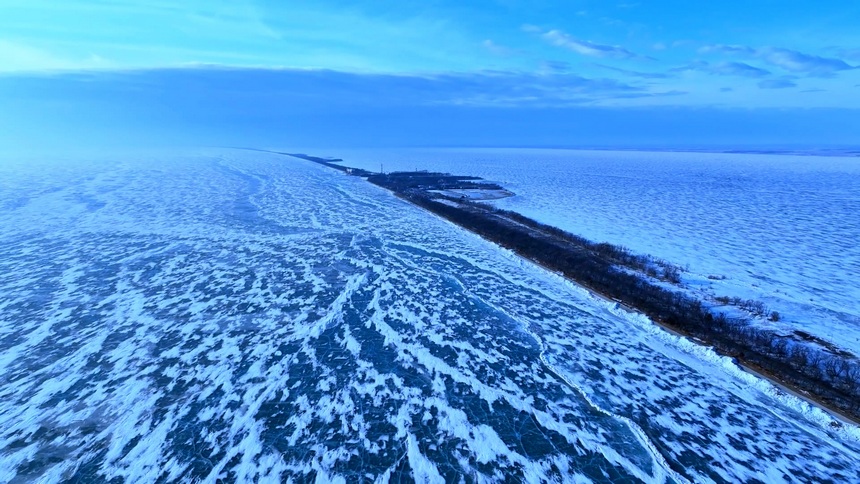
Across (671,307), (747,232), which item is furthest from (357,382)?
(747,232)

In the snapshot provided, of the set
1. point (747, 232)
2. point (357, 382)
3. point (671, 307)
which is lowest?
point (357, 382)

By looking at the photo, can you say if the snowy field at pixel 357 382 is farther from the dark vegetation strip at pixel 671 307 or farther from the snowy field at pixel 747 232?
the snowy field at pixel 747 232

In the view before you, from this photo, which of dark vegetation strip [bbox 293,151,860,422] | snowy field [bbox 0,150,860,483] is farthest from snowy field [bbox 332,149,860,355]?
snowy field [bbox 0,150,860,483]

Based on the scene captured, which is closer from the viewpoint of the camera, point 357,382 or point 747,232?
point 357,382

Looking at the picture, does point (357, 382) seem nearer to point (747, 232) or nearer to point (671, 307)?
point (671, 307)

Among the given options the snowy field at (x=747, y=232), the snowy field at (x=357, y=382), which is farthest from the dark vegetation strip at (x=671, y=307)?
the snowy field at (x=747, y=232)

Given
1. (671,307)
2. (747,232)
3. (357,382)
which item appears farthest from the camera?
(747,232)
